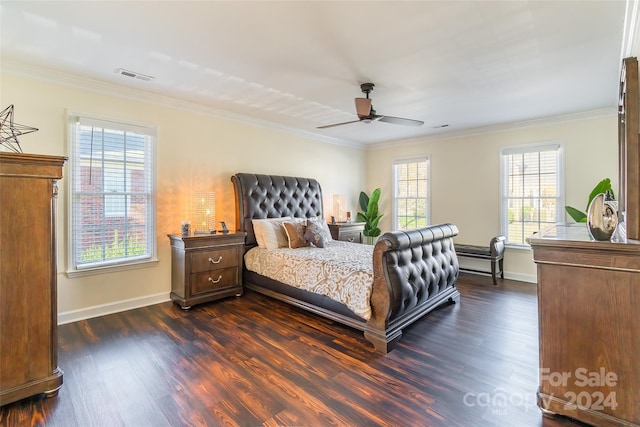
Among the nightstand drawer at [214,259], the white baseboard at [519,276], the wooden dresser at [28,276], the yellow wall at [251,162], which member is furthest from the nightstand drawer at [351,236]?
the wooden dresser at [28,276]

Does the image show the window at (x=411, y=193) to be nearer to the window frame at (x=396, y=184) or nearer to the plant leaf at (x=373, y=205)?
the window frame at (x=396, y=184)

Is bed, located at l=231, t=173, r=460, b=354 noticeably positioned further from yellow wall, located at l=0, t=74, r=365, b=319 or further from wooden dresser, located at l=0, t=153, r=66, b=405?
wooden dresser, located at l=0, t=153, r=66, b=405

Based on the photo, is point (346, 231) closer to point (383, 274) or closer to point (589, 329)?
point (383, 274)

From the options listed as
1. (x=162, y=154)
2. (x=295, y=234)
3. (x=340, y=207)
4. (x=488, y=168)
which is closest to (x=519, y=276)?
(x=488, y=168)

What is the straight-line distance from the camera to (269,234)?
13.5 feet

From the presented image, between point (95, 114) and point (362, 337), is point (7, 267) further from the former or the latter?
point (362, 337)

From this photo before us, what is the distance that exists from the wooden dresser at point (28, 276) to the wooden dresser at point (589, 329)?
10.4ft

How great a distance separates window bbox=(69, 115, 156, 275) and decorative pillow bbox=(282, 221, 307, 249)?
1.71 m

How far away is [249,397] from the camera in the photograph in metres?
A: 1.95

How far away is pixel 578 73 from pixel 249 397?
14.0ft

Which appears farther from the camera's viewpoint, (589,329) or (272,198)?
(272,198)

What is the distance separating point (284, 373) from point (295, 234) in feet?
6.80

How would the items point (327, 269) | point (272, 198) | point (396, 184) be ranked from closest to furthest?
point (327, 269) < point (272, 198) < point (396, 184)

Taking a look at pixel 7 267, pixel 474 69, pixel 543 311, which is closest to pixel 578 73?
pixel 474 69
